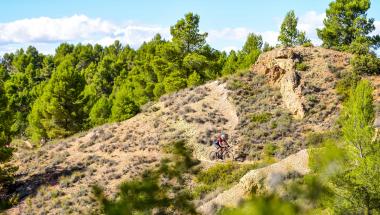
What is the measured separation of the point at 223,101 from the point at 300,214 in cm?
3612

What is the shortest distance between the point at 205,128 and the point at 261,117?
494 centimetres

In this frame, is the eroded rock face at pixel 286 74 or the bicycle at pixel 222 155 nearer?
the bicycle at pixel 222 155

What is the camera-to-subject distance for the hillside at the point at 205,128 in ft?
108

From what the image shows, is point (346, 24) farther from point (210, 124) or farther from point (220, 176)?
point (220, 176)

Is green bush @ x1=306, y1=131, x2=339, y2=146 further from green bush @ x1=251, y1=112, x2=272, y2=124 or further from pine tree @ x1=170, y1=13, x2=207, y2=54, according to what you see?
pine tree @ x1=170, y1=13, x2=207, y2=54

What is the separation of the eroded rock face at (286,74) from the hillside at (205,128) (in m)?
0.09

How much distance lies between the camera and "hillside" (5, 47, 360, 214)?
3303 centimetres

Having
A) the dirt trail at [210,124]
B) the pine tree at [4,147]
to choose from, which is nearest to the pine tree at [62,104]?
the pine tree at [4,147]

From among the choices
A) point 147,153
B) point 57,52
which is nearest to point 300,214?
point 147,153

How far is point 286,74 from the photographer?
39.9m

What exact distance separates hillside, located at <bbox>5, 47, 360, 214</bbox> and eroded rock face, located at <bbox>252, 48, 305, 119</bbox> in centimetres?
9

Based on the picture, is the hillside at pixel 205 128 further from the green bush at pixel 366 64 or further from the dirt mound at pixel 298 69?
the green bush at pixel 366 64

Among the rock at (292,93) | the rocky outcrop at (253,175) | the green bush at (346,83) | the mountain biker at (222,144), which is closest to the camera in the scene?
the rocky outcrop at (253,175)

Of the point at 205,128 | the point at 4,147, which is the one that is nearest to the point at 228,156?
the point at 205,128
